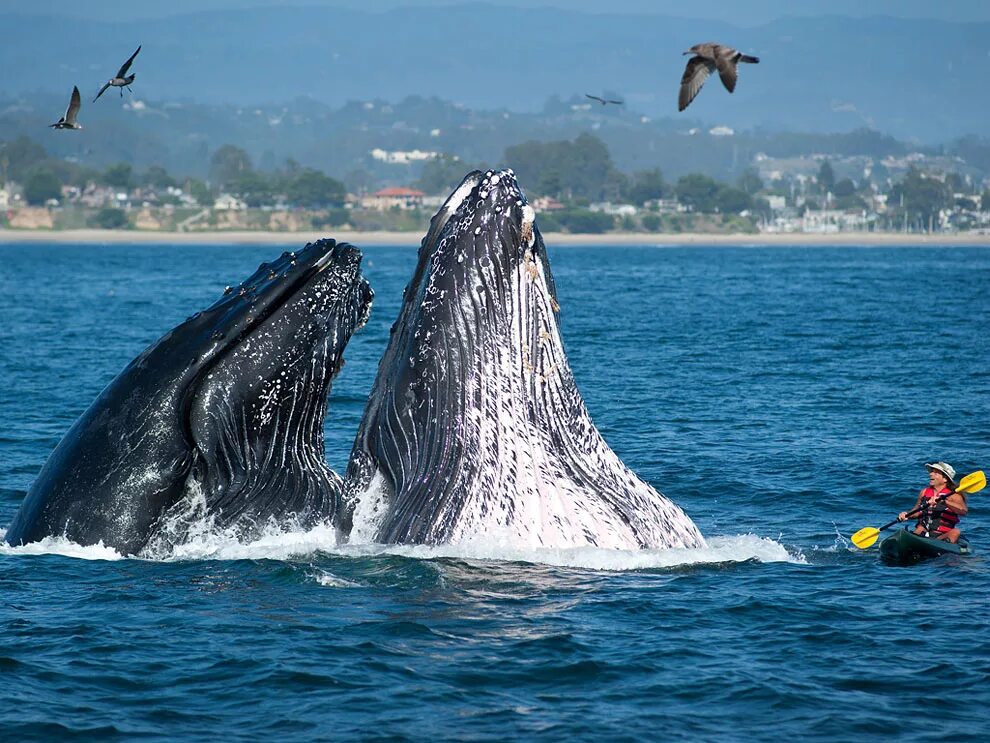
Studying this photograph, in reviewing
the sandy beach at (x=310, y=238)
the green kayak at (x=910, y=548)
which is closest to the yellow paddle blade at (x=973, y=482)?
the green kayak at (x=910, y=548)

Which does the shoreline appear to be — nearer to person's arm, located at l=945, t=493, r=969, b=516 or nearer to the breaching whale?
person's arm, located at l=945, t=493, r=969, b=516

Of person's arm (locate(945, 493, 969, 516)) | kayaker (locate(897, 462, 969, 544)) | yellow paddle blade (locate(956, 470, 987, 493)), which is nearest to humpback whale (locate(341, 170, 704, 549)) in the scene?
kayaker (locate(897, 462, 969, 544))

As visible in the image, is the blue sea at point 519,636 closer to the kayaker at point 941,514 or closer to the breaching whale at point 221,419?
the breaching whale at point 221,419

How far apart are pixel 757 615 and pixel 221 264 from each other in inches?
3959

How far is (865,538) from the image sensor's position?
12266mm

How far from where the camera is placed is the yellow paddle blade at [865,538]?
1222 centimetres

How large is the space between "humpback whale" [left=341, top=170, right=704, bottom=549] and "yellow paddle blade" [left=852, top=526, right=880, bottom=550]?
12.6 feet

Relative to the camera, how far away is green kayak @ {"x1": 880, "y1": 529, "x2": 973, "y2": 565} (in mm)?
11789

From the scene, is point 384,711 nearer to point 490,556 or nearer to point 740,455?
point 490,556

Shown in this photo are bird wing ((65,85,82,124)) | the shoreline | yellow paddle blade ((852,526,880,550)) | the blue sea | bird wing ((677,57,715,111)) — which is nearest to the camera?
the blue sea

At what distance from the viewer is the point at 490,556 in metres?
9.12

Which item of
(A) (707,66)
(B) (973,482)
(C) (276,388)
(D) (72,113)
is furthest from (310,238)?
(C) (276,388)

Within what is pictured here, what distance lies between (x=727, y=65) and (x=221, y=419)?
5.44m

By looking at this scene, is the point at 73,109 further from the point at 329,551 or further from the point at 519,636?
the point at 519,636
